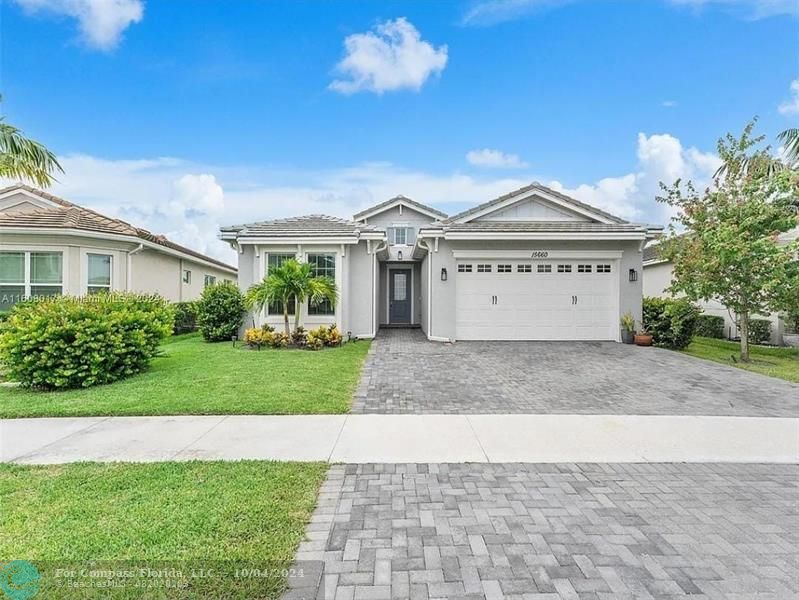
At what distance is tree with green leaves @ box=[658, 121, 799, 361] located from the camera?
1073 centimetres

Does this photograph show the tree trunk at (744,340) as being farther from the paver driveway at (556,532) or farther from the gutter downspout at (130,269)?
the gutter downspout at (130,269)

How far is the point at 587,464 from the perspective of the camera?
172 inches

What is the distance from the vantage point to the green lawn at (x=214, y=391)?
20.1ft

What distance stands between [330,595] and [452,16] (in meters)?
15.6

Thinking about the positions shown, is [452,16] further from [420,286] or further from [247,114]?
[420,286]

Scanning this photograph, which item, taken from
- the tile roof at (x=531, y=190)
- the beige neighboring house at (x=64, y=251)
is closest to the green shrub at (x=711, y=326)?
the tile roof at (x=531, y=190)

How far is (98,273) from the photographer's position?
14188 millimetres

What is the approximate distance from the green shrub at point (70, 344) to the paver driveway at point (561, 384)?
4847mm

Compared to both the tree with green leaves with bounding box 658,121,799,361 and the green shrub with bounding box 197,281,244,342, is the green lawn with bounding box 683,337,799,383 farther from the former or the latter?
the green shrub with bounding box 197,281,244,342

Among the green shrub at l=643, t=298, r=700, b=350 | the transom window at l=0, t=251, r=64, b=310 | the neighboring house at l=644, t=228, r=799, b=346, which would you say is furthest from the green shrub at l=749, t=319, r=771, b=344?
the transom window at l=0, t=251, r=64, b=310

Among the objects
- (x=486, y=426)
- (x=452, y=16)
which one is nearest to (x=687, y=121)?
(x=452, y=16)

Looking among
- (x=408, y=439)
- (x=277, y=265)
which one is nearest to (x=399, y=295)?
(x=277, y=265)

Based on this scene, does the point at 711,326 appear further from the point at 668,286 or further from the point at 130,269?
the point at 130,269

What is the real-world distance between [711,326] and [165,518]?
70.0 feet
